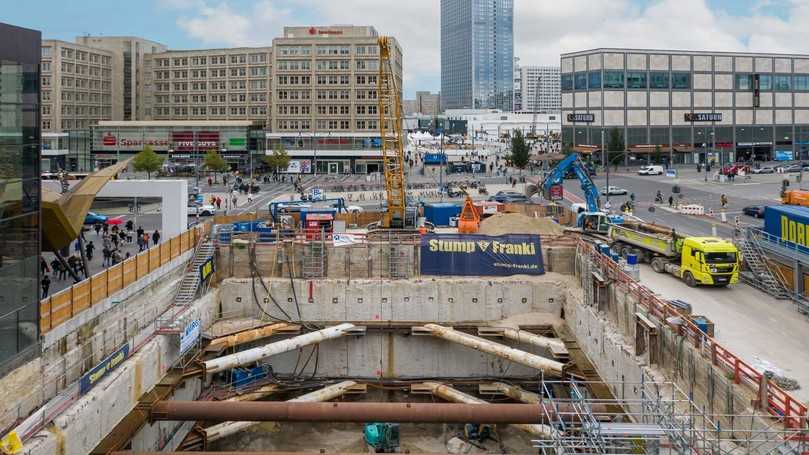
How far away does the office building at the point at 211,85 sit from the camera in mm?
124562

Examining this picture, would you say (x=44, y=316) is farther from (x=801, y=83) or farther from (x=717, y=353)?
(x=801, y=83)

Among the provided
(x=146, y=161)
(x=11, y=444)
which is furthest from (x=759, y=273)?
(x=146, y=161)

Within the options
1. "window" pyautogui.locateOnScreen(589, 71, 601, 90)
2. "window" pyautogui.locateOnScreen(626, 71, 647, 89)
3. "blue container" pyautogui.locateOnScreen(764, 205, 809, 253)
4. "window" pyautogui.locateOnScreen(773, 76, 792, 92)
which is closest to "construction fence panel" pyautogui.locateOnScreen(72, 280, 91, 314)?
"blue container" pyautogui.locateOnScreen(764, 205, 809, 253)

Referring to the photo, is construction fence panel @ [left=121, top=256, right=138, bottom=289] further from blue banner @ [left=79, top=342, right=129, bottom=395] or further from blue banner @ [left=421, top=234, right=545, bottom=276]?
blue banner @ [left=421, top=234, right=545, bottom=276]

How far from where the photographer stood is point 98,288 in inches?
969

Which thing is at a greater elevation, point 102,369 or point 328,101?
point 328,101

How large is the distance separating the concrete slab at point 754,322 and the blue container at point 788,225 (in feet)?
7.72

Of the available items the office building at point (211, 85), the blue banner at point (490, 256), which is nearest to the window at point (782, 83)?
the office building at point (211, 85)

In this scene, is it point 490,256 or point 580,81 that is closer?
point 490,256

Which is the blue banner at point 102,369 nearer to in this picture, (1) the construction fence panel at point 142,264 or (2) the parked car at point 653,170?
(1) the construction fence panel at point 142,264

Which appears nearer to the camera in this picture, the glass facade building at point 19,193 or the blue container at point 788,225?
the glass facade building at point 19,193

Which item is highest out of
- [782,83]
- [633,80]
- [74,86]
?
[74,86]

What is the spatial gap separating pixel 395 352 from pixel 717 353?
57.7 feet

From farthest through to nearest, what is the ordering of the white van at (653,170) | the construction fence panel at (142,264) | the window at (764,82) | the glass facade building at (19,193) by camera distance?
1. the window at (764,82)
2. the white van at (653,170)
3. the construction fence panel at (142,264)
4. the glass facade building at (19,193)
